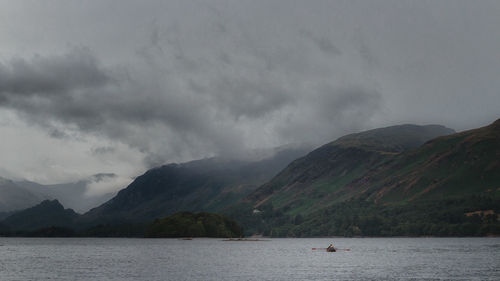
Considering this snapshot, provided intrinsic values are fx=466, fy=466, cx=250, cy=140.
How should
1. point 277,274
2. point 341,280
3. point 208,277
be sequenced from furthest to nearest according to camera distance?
point 277,274, point 208,277, point 341,280

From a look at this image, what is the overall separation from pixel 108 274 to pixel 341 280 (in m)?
59.7

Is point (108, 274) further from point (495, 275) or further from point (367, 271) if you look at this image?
point (495, 275)

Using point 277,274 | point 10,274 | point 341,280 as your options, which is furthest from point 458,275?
point 10,274

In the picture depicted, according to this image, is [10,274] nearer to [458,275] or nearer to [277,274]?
[277,274]

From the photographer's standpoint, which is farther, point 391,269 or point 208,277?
point 391,269

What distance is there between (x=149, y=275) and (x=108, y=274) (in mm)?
10944

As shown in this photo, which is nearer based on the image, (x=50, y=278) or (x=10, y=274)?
(x=50, y=278)

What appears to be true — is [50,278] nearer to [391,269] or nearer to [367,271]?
[367,271]

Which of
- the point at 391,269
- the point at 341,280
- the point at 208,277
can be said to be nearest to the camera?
the point at 341,280

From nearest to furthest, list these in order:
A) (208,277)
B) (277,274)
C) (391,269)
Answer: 1. (208,277)
2. (277,274)
3. (391,269)

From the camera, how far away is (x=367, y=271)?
12888cm

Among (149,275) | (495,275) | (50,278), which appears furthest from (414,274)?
(50,278)

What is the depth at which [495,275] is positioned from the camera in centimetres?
11131

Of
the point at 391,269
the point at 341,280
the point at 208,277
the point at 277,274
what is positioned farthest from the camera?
the point at 391,269
